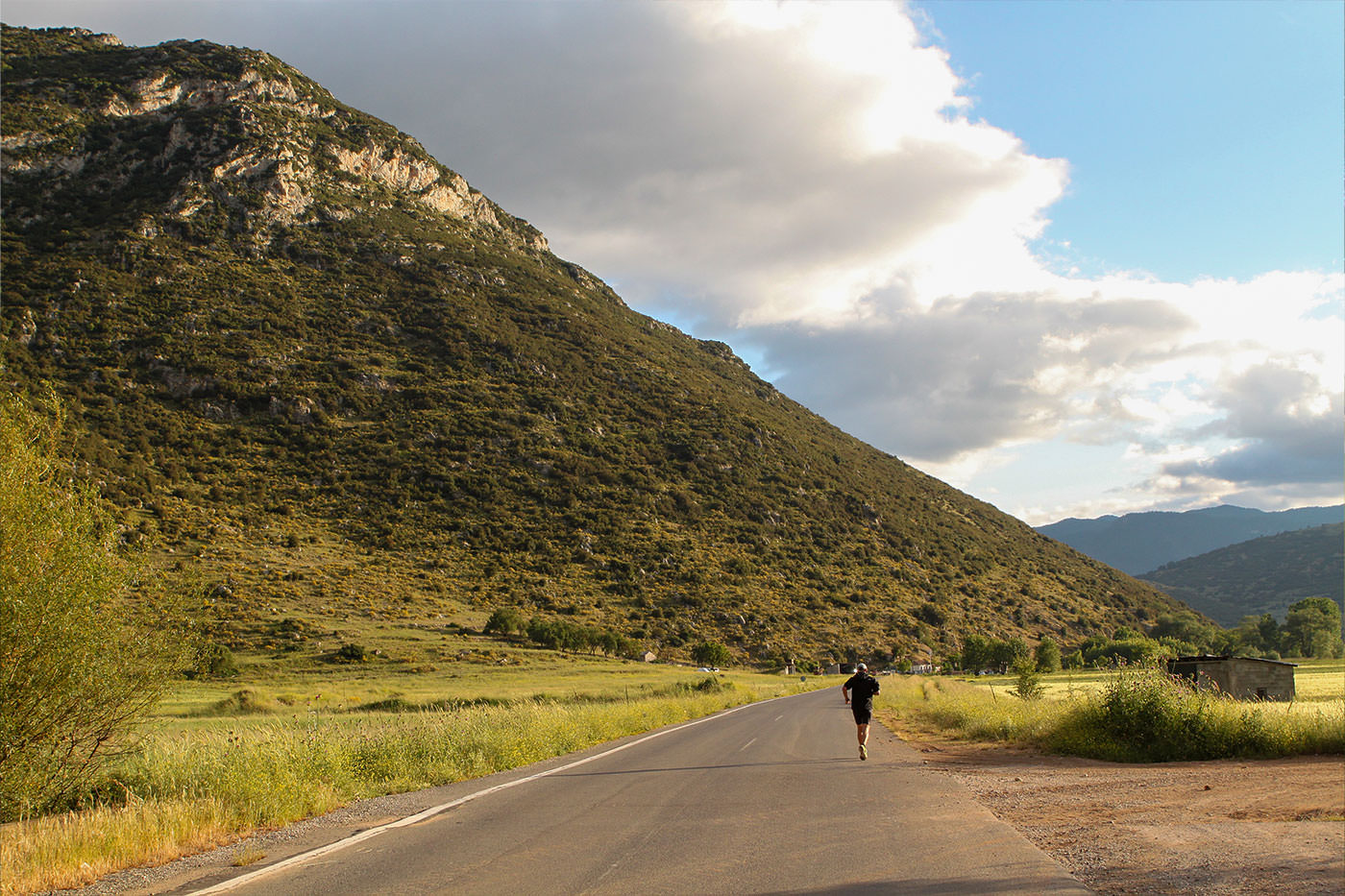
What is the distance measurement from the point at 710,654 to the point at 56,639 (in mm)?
57298

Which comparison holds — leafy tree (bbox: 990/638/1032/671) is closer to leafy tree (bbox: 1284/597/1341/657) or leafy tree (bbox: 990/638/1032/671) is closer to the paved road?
leafy tree (bbox: 1284/597/1341/657)

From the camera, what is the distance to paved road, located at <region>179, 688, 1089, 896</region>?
6352 millimetres

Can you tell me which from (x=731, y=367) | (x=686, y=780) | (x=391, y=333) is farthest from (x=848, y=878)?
(x=731, y=367)

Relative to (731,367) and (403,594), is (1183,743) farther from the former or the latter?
(731,367)

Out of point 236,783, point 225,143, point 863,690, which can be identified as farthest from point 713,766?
point 225,143

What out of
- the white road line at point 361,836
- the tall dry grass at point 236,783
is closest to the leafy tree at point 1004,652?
the tall dry grass at point 236,783

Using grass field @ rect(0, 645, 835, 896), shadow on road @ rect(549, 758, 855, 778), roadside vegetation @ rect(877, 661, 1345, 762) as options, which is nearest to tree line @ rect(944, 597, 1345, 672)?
grass field @ rect(0, 645, 835, 896)

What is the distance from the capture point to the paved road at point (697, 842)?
6352 mm

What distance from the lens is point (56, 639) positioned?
9719 millimetres

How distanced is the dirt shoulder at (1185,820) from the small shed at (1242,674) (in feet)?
66.9

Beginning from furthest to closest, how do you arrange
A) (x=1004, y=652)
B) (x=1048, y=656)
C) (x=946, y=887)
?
(x=1004, y=652)
(x=1048, y=656)
(x=946, y=887)

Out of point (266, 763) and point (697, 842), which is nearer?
point (697, 842)

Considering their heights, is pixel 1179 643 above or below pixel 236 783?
→ below

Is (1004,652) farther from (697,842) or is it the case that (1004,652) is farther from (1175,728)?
(697,842)
